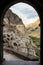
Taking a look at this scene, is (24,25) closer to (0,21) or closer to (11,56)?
(11,56)

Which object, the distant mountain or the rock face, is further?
the distant mountain

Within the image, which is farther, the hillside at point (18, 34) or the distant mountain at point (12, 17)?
the distant mountain at point (12, 17)

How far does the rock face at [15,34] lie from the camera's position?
553 inches

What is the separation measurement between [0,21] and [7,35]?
23.0 feet

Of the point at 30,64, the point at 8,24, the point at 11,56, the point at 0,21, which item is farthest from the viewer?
the point at 8,24

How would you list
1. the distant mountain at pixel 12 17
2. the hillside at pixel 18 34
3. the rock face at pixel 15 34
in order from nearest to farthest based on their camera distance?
the rock face at pixel 15 34 < the hillside at pixel 18 34 < the distant mountain at pixel 12 17

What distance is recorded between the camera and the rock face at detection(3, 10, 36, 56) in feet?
46.0

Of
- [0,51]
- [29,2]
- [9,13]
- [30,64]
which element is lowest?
[30,64]

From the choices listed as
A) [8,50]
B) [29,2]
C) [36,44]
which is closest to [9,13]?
[36,44]

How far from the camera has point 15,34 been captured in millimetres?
15891

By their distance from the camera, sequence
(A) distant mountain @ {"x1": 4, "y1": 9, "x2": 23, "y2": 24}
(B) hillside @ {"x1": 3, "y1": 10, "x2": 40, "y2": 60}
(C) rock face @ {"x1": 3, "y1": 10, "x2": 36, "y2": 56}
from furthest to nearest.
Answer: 1. (A) distant mountain @ {"x1": 4, "y1": 9, "x2": 23, "y2": 24}
2. (B) hillside @ {"x1": 3, "y1": 10, "x2": 40, "y2": 60}
3. (C) rock face @ {"x1": 3, "y1": 10, "x2": 36, "y2": 56}

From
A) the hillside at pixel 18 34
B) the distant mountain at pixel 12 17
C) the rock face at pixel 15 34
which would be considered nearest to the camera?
the rock face at pixel 15 34

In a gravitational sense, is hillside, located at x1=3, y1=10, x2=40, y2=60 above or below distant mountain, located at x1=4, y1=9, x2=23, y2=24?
below

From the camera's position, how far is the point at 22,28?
18.8 meters
